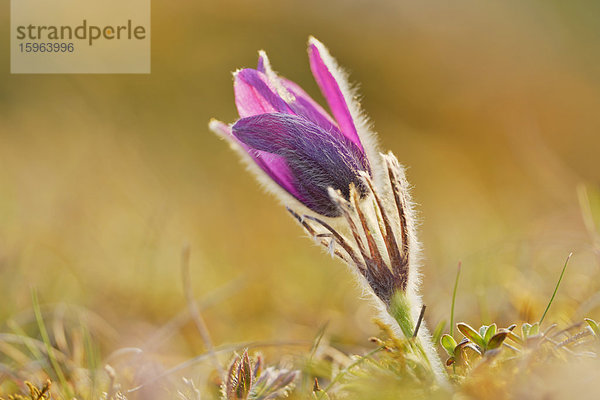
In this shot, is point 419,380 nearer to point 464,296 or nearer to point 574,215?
point 464,296

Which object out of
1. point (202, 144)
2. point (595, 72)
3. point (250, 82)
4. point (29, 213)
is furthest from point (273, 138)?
point (595, 72)

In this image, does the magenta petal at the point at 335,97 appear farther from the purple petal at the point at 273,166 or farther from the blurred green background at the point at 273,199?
the blurred green background at the point at 273,199

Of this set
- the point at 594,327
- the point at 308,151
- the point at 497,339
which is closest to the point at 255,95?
the point at 308,151

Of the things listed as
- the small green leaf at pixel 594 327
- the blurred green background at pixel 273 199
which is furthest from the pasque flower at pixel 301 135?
the blurred green background at pixel 273 199

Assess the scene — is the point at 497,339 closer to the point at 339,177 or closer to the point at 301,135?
the point at 339,177

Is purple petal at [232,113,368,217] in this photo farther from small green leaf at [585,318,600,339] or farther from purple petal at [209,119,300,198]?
A: small green leaf at [585,318,600,339]

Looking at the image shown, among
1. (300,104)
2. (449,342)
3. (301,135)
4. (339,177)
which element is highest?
(300,104)
